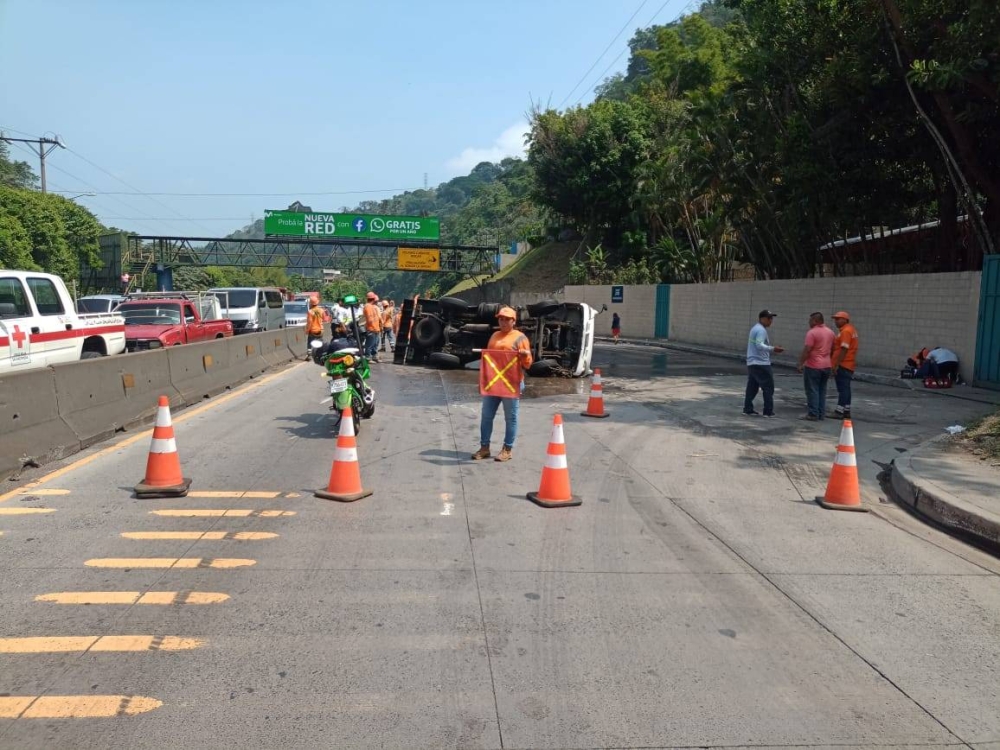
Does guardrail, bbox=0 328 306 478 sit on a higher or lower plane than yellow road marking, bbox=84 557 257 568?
higher

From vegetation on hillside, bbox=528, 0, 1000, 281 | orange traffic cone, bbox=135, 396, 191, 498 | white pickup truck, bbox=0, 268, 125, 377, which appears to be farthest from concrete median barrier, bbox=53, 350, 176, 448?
vegetation on hillside, bbox=528, 0, 1000, 281

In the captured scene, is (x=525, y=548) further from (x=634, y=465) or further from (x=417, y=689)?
(x=634, y=465)

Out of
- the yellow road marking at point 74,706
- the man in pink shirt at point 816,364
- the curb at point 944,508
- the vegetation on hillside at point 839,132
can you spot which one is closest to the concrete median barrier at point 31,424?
the yellow road marking at point 74,706

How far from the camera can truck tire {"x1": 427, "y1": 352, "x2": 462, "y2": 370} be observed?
18.5 m

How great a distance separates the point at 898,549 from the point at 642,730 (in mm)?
3834

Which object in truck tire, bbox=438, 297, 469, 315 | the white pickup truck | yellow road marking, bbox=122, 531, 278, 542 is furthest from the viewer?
truck tire, bbox=438, 297, 469, 315

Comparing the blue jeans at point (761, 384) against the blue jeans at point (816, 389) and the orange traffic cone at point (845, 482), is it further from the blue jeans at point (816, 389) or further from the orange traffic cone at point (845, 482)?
the orange traffic cone at point (845, 482)

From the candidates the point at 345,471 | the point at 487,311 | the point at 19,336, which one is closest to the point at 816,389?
the point at 345,471

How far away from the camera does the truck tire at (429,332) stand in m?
19.4

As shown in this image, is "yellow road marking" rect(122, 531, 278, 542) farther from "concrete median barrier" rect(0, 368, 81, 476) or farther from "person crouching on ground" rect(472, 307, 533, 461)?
"person crouching on ground" rect(472, 307, 533, 461)

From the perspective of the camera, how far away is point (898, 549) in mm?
6445

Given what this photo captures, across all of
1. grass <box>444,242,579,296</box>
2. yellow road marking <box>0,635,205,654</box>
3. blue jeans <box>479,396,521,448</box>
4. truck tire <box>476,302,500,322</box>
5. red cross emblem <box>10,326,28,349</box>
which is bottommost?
yellow road marking <box>0,635,205,654</box>

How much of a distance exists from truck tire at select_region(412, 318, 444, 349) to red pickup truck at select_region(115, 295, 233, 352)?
519 centimetres

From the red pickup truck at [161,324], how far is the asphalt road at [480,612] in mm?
9797
